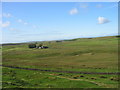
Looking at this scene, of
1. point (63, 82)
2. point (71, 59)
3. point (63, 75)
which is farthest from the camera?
point (71, 59)

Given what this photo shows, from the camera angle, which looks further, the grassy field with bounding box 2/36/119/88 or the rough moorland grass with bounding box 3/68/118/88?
the grassy field with bounding box 2/36/119/88

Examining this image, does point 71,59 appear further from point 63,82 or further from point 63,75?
point 63,82

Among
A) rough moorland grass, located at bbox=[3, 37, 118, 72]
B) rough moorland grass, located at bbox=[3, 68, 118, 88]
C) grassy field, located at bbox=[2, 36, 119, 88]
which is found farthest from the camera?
rough moorland grass, located at bbox=[3, 37, 118, 72]

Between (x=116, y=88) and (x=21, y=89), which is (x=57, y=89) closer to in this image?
(x=21, y=89)

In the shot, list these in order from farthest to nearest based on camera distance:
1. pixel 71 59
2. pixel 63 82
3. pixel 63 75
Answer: pixel 71 59 < pixel 63 75 < pixel 63 82

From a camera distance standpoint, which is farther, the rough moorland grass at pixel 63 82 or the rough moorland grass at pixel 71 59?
the rough moorland grass at pixel 71 59

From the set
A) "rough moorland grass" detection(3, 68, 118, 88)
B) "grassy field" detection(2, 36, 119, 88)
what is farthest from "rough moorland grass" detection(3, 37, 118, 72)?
"rough moorland grass" detection(3, 68, 118, 88)

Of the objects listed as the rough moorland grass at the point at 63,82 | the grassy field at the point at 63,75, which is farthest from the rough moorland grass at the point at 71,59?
the rough moorland grass at the point at 63,82

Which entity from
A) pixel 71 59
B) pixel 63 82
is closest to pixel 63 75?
pixel 63 82

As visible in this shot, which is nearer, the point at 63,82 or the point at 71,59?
the point at 63,82

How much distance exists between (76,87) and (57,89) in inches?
197

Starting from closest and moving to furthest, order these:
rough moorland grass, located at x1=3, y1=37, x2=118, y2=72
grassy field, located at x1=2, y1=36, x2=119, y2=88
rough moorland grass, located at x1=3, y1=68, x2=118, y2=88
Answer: rough moorland grass, located at x1=3, y1=68, x2=118, y2=88 < grassy field, located at x1=2, y1=36, x2=119, y2=88 < rough moorland grass, located at x1=3, y1=37, x2=118, y2=72

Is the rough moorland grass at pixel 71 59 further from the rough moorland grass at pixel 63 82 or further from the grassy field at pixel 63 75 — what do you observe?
the rough moorland grass at pixel 63 82

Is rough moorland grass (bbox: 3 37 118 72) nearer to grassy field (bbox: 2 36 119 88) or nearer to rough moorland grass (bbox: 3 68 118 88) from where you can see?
grassy field (bbox: 2 36 119 88)
